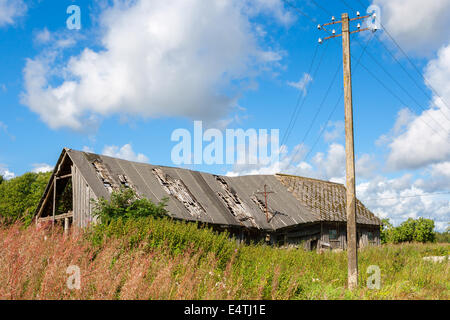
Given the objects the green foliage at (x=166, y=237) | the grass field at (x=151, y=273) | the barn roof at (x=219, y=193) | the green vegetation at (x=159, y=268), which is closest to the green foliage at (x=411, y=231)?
the barn roof at (x=219, y=193)

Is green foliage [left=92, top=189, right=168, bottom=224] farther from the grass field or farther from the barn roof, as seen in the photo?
the grass field

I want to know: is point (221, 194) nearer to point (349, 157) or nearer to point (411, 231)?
point (349, 157)

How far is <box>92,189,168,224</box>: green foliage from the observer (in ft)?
51.9

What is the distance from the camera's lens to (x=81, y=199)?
18516 mm

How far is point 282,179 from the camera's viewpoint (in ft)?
104

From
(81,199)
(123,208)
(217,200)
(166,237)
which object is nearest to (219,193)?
(217,200)

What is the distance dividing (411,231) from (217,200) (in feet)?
104

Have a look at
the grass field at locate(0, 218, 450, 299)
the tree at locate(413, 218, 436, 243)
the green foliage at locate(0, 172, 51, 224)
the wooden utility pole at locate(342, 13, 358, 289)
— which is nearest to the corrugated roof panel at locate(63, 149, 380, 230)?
the grass field at locate(0, 218, 450, 299)

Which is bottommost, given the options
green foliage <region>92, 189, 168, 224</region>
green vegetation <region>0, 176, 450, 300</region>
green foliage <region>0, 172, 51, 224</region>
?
green vegetation <region>0, 176, 450, 300</region>

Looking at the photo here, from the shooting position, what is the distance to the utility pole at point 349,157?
1212 centimetres

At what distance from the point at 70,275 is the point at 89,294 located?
1.38ft
